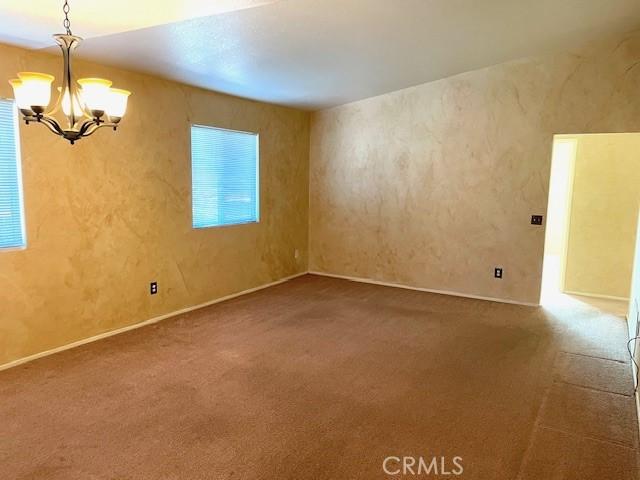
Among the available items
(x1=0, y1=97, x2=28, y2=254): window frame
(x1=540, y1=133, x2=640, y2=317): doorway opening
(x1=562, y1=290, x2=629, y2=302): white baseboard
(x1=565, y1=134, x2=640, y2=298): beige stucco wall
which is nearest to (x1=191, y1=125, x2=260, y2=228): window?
(x1=0, y1=97, x2=28, y2=254): window frame

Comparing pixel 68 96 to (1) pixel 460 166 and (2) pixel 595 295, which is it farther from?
(2) pixel 595 295

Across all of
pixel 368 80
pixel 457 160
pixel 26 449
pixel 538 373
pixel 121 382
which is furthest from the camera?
pixel 457 160

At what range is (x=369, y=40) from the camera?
12.0 feet

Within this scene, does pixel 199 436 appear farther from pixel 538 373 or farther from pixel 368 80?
pixel 368 80

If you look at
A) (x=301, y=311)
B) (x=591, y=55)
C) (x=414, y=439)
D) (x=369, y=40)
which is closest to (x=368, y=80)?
(x=369, y=40)

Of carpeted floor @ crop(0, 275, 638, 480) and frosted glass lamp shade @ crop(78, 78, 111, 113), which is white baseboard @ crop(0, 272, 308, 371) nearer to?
carpeted floor @ crop(0, 275, 638, 480)

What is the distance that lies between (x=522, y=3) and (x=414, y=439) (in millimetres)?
3110

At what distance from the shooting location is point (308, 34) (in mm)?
3365

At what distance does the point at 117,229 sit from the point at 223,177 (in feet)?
4.92

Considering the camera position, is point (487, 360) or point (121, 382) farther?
point (487, 360)

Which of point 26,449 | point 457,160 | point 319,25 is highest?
point 319,25

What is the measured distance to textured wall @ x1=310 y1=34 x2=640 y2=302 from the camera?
4641 millimetres

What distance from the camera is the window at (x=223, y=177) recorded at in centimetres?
477

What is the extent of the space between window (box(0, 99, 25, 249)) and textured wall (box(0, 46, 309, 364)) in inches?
2.6
